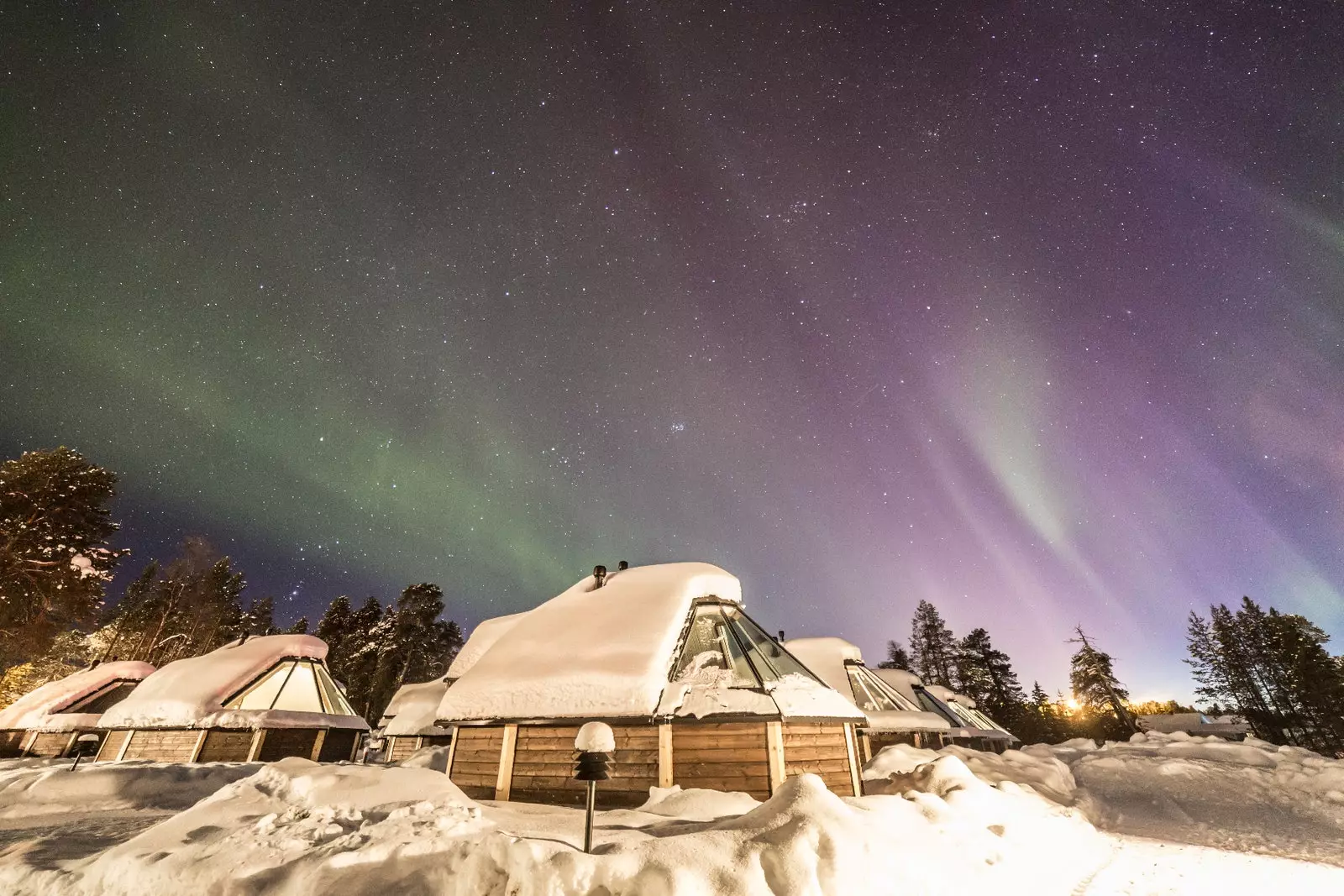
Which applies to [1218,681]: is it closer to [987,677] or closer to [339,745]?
[987,677]

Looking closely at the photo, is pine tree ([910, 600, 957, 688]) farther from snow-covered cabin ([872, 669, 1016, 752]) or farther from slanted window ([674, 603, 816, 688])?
slanted window ([674, 603, 816, 688])

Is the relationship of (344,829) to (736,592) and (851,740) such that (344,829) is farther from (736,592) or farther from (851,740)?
(736,592)

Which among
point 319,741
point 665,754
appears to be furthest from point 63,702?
point 665,754

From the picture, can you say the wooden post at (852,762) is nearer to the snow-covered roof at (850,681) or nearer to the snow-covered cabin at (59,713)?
the snow-covered roof at (850,681)

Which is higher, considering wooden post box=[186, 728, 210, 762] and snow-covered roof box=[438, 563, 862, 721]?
snow-covered roof box=[438, 563, 862, 721]

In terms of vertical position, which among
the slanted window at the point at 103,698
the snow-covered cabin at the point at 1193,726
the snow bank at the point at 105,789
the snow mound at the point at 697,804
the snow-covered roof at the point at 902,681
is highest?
the snow-covered roof at the point at 902,681

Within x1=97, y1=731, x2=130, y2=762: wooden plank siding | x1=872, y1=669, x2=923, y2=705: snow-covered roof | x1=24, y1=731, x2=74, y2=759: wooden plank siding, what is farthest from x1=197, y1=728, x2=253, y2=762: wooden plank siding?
x1=872, y1=669, x2=923, y2=705: snow-covered roof

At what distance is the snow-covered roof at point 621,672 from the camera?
9.80 meters

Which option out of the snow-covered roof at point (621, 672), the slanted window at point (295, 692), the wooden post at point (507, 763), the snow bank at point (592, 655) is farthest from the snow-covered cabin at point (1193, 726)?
the slanted window at point (295, 692)

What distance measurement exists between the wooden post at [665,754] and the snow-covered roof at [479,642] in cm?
890

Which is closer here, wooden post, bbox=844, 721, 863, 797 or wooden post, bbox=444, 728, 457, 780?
wooden post, bbox=844, 721, 863, 797

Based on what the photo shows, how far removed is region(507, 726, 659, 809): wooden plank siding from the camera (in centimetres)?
947

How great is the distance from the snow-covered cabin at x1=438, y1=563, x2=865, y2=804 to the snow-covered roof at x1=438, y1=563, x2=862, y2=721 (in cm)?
3

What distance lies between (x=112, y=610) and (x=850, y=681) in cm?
7406
